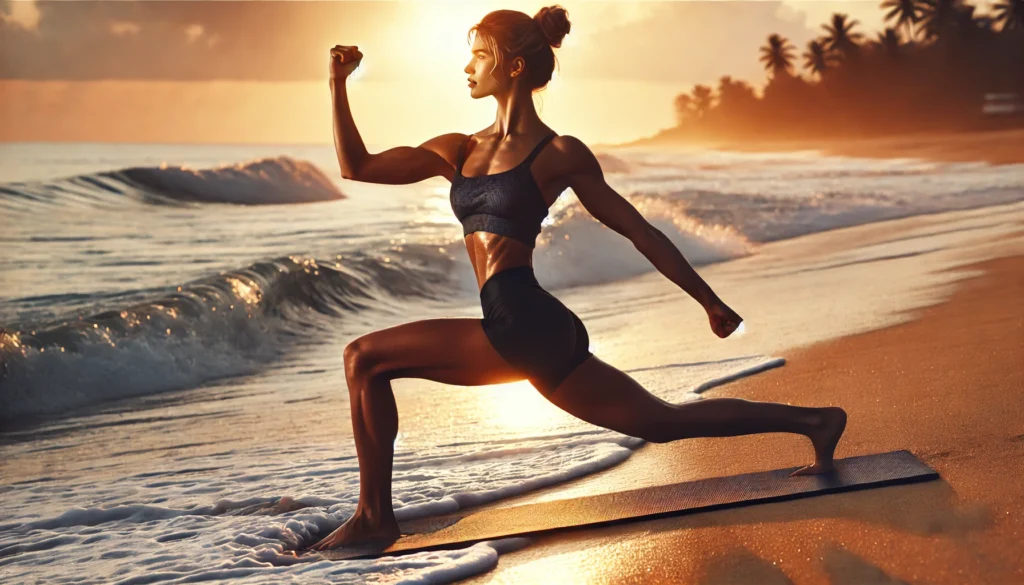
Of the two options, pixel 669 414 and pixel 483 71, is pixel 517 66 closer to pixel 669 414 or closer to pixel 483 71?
pixel 483 71

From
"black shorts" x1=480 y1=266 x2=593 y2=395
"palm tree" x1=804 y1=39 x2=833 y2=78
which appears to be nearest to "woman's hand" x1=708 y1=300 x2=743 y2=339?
"black shorts" x1=480 y1=266 x2=593 y2=395

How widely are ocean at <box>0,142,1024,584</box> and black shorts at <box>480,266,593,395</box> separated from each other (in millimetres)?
463

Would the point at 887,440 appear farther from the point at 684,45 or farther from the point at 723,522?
the point at 684,45

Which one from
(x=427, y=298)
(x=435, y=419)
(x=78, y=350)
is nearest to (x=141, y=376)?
(x=78, y=350)

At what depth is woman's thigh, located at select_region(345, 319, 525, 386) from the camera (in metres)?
2.83

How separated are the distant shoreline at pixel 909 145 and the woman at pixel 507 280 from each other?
25.5 ft

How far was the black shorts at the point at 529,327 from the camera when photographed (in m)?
2.79

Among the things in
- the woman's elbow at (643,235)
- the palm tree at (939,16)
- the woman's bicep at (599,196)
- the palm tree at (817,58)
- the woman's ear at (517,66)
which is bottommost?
the woman's elbow at (643,235)

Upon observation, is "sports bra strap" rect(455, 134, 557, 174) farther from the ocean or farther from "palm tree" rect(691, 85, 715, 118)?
"palm tree" rect(691, 85, 715, 118)

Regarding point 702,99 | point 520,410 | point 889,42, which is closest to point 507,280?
point 520,410

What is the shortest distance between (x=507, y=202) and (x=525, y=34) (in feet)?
1.42

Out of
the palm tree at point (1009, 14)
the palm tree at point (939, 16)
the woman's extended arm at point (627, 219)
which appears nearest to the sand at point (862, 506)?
the woman's extended arm at point (627, 219)

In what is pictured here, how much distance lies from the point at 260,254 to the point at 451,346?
7.28 metres

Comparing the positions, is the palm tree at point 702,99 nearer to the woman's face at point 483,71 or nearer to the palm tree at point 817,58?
the palm tree at point 817,58
